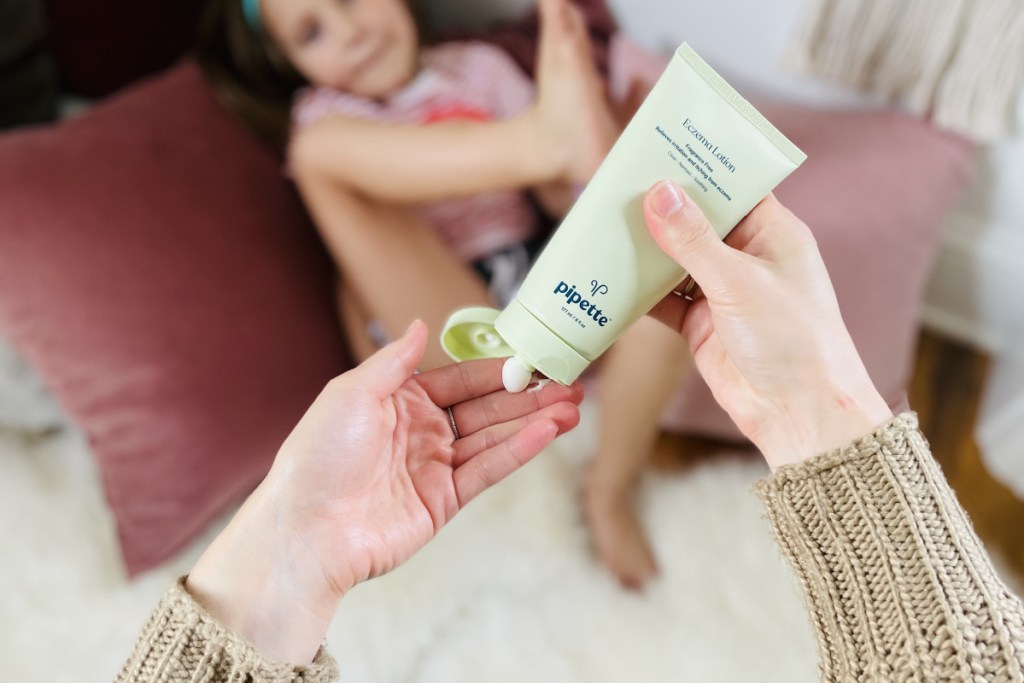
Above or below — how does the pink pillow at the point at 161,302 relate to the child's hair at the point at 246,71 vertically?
below

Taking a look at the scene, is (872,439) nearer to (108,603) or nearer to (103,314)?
(103,314)

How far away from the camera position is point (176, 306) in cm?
67

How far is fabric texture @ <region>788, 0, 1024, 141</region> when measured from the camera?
2.29 ft

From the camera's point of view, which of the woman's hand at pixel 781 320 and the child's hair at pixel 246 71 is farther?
Result: the child's hair at pixel 246 71

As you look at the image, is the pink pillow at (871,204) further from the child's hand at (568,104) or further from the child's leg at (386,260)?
the child's leg at (386,260)

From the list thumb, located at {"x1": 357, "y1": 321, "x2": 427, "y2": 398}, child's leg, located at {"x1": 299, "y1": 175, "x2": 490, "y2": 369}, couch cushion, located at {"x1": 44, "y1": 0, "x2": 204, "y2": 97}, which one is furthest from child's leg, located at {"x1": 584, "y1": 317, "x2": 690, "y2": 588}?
couch cushion, located at {"x1": 44, "y1": 0, "x2": 204, "y2": 97}

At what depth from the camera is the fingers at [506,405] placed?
509mm

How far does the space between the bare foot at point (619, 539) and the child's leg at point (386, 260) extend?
25 cm

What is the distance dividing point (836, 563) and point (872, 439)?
0.07 m

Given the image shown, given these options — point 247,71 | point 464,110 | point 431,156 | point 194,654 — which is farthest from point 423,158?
point 194,654

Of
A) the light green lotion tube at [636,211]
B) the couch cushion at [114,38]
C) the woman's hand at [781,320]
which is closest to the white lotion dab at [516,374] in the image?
the light green lotion tube at [636,211]

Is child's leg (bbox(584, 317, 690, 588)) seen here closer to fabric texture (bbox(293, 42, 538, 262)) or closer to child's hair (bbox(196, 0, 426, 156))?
fabric texture (bbox(293, 42, 538, 262))

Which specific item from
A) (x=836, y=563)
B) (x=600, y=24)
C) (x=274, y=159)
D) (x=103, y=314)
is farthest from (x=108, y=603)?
(x=600, y=24)

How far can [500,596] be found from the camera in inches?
31.1
